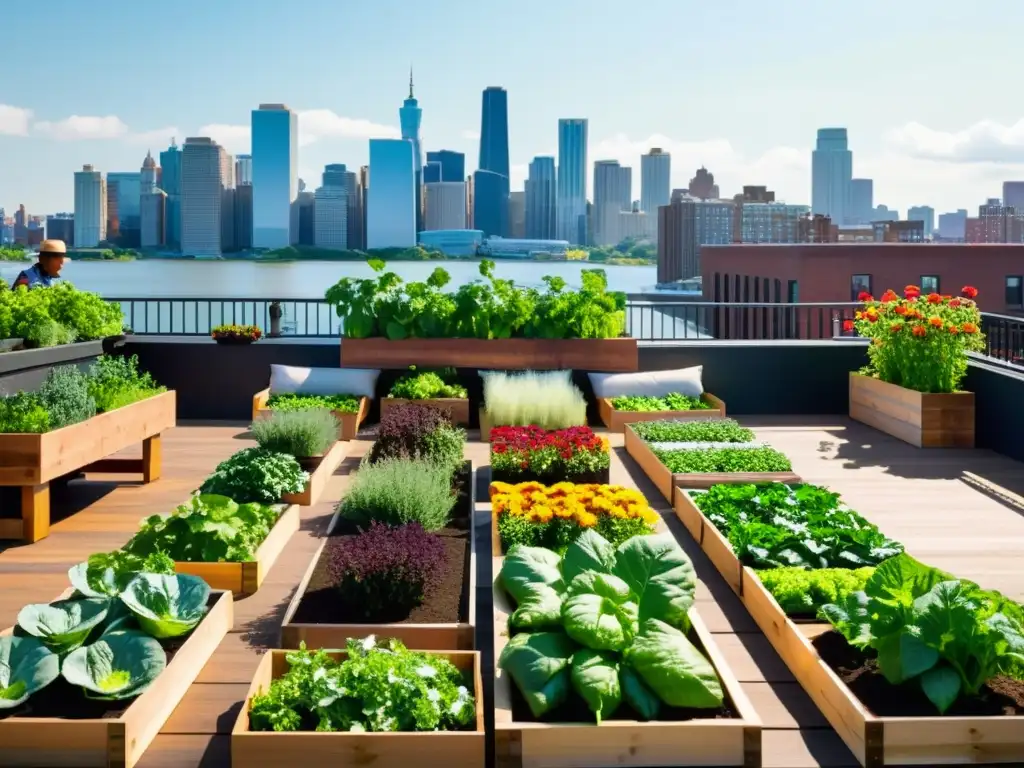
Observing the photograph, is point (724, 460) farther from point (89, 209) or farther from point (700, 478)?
point (89, 209)

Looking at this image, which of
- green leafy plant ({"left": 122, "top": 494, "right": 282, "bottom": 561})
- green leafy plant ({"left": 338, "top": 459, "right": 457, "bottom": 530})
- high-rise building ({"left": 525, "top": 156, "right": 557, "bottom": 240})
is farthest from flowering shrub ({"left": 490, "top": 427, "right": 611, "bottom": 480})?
high-rise building ({"left": 525, "top": 156, "right": 557, "bottom": 240})

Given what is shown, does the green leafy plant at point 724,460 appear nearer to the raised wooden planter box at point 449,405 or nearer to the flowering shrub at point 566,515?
the flowering shrub at point 566,515

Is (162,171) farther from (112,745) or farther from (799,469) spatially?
(112,745)

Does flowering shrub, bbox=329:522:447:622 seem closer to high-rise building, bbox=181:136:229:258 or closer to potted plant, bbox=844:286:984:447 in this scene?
potted plant, bbox=844:286:984:447

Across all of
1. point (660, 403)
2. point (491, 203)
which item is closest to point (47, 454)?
point (660, 403)

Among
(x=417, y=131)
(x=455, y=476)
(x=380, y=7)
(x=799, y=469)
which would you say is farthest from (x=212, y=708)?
(x=417, y=131)

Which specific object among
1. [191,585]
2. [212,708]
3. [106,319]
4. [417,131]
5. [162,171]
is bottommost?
[212,708]

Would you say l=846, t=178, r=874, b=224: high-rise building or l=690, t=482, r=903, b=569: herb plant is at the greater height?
l=846, t=178, r=874, b=224: high-rise building
